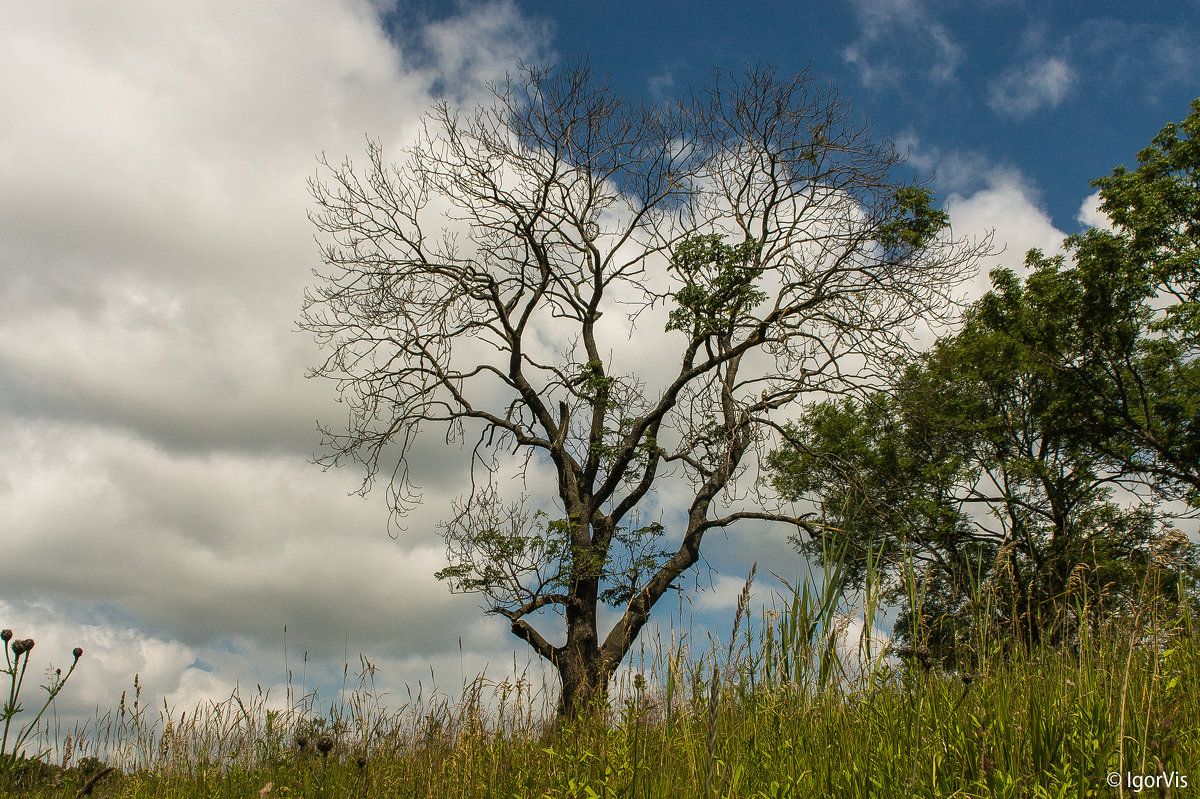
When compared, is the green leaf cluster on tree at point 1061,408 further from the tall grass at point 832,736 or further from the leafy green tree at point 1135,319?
the tall grass at point 832,736

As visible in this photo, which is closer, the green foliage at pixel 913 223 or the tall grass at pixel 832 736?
the tall grass at pixel 832 736

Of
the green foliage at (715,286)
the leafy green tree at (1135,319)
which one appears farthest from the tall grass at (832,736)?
the leafy green tree at (1135,319)

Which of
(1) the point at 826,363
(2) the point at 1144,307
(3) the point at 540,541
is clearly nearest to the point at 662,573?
(3) the point at 540,541

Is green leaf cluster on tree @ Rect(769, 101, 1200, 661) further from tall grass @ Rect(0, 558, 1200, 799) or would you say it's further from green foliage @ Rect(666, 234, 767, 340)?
tall grass @ Rect(0, 558, 1200, 799)

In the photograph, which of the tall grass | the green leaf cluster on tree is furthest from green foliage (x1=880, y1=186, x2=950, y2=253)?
the tall grass

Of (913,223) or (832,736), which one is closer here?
(832,736)

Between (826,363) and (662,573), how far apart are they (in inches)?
204

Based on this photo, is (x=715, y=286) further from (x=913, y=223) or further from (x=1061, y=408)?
(x=1061, y=408)

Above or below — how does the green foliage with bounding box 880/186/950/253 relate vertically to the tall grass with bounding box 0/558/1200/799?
above

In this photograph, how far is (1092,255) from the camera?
55.9ft

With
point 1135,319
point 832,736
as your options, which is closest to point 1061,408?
point 1135,319

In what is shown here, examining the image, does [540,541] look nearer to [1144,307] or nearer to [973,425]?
[973,425]

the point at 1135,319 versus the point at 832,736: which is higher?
the point at 1135,319

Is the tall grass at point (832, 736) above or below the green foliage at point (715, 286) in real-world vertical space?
below
